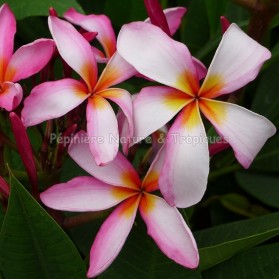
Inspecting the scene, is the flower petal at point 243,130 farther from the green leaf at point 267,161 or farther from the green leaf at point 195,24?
the green leaf at point 195,24

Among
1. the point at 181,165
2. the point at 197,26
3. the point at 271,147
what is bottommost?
the point at 271,147

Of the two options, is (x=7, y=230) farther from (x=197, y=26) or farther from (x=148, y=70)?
(x=197, y=26)

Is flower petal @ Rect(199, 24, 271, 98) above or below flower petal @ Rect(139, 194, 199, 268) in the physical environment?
above

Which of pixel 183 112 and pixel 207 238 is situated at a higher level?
pixel 183 112

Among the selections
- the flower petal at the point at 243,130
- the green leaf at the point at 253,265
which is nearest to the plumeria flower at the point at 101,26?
the flower petal at the point at 243,130

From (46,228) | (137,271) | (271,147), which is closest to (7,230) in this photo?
(46,228)

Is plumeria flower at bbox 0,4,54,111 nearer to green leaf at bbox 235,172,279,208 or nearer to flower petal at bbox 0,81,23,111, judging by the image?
flower petal at bbox 0,81,23,111

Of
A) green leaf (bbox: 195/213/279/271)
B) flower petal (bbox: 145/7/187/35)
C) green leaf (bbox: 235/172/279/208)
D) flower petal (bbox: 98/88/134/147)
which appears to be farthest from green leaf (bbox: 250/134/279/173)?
flower petal (bbox: 98/88/134/147)
